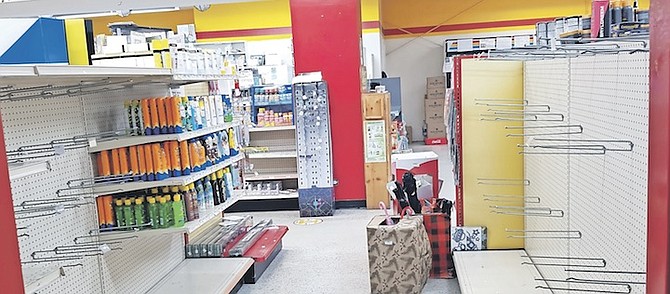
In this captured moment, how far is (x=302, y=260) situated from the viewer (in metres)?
5.29

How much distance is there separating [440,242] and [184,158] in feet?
6.77

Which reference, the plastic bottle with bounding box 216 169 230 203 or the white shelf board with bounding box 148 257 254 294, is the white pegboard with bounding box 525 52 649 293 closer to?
the white shelf board with bounding box 148 257 254 294

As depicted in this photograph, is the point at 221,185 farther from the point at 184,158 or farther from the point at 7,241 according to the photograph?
the point at 7,241

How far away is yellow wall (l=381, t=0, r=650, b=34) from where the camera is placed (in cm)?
1341

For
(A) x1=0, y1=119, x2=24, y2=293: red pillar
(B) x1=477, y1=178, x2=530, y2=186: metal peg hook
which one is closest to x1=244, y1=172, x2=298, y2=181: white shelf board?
(B) x1=477, y1=178, x2=530, y2=186: metal peg hook

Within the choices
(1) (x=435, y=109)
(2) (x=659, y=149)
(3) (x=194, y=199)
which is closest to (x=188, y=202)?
(3) (x=194, y=199)

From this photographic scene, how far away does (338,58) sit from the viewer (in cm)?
709

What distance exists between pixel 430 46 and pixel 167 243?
10.8 metres

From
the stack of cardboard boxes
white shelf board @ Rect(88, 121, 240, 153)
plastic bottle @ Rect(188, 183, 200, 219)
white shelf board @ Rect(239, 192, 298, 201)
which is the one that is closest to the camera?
white shelf board @ Rect(88, 121, 240, 153)

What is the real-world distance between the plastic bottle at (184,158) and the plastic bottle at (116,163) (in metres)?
0.39

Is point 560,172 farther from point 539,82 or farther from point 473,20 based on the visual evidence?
point 473,20

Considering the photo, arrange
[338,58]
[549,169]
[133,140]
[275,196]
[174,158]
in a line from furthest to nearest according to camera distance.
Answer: [275,196] → [338,58] → [174,158] → [133,140] → [549,169]

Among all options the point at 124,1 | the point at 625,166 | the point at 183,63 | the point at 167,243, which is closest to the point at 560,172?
the point at 625,166

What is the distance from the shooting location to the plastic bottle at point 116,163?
3.62 meters
